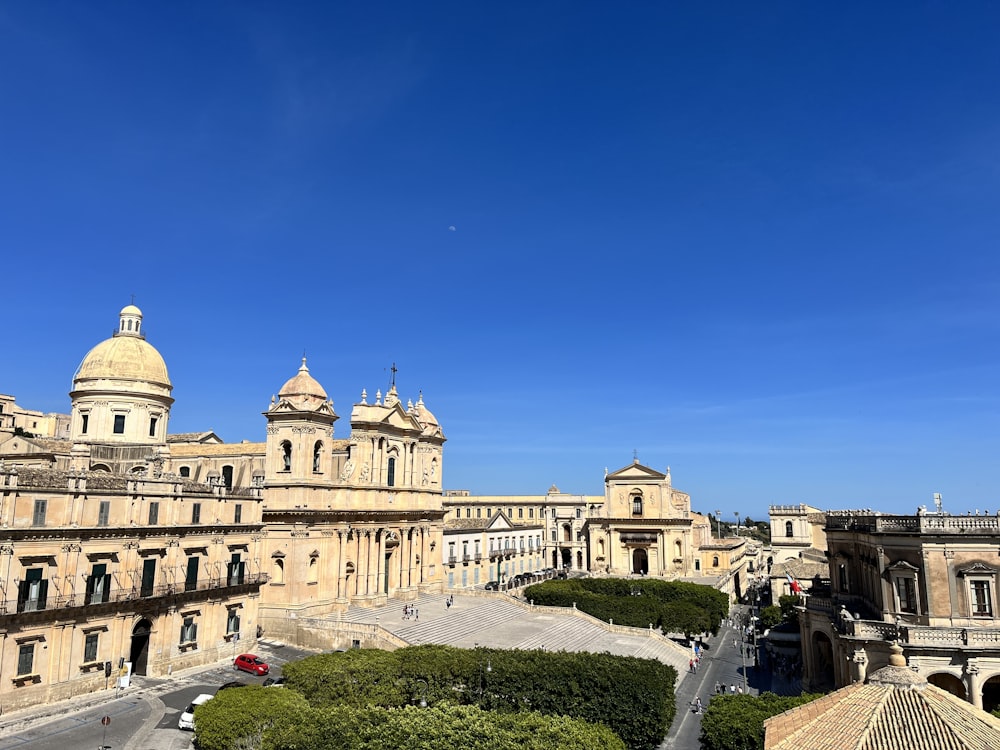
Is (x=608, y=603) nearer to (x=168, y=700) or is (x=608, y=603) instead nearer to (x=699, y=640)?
(x=699, y=640)

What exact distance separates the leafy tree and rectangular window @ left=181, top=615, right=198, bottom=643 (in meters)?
27.7

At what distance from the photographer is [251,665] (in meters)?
38.6

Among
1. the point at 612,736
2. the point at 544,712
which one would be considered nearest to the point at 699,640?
the point at 544,712

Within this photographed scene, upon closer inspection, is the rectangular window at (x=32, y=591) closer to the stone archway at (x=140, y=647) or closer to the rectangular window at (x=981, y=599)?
the stone archway at (x=140, y=647)

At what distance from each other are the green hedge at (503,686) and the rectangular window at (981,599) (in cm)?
1458

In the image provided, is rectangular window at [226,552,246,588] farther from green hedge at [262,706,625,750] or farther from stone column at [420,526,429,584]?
green hedge at [262,706,625,750]

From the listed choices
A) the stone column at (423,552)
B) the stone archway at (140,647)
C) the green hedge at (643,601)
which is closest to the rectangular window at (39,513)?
the stone archway at (140,647)

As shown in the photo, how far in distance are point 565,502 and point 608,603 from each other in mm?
42693

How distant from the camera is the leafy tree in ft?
81.2

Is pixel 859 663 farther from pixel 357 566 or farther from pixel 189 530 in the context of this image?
pixel 189 530

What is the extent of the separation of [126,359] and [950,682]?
167 feet

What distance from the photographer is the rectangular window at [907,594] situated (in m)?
33.6

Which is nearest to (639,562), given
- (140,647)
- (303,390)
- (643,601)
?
(643,601)

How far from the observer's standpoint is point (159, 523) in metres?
38.3
